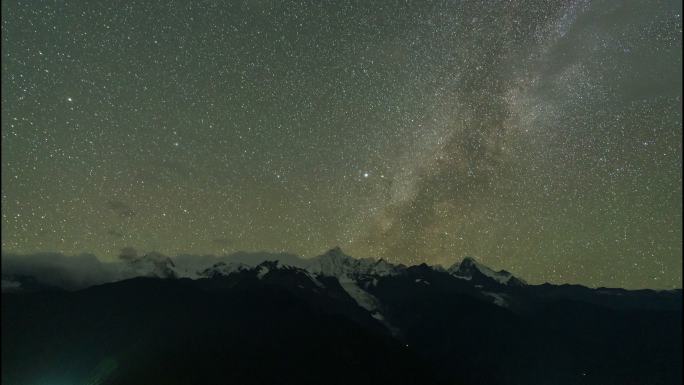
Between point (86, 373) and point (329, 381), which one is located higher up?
point (329, 381)

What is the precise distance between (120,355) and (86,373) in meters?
17.0

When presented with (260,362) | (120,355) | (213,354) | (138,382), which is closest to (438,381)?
(260,362)

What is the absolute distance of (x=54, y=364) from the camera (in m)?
195

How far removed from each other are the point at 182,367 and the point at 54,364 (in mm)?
77946

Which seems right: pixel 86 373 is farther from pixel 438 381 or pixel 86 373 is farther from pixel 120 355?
pixel 438 381

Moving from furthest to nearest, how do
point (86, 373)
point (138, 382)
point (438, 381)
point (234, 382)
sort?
point (438, 381) → point (86, 373) → point (234, 382) → point (138, 382)

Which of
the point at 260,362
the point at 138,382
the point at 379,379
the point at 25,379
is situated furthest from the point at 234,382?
the point at 25,379

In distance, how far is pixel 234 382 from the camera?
555ft

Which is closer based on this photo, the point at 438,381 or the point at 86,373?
the point at 86,373

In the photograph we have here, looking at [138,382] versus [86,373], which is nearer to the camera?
[138,382]

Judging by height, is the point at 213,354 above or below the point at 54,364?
above

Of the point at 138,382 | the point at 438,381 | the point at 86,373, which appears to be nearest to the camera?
the point at 138,382

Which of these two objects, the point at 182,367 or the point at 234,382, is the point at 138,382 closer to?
the point at 182,367

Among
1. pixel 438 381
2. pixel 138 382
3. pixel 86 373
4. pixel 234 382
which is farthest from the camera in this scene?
pixel 438 381
